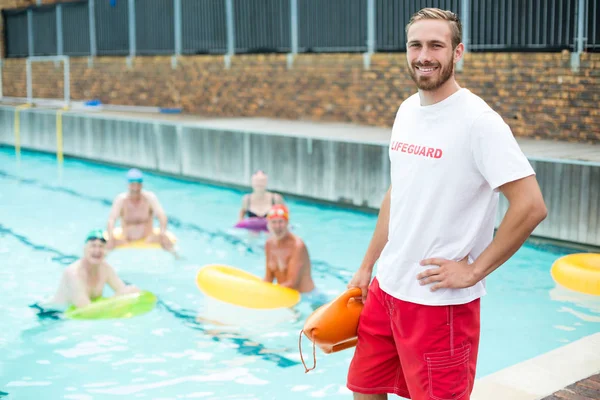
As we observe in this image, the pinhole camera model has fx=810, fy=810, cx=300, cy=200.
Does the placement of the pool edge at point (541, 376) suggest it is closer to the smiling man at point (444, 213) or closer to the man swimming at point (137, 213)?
the smiling man at point (444, 213)

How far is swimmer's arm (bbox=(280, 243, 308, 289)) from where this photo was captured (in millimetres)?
6836

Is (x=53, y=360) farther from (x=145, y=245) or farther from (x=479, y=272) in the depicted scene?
(x=479, y=272)

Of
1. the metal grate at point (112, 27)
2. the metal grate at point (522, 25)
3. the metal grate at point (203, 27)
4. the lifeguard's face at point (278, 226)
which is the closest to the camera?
the lifeguard's face at point (278, 226)

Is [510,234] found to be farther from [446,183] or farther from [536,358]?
[536,358]

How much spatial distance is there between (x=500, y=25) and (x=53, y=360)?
8579mm

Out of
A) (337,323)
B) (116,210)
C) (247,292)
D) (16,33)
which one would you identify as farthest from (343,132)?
(16,33)

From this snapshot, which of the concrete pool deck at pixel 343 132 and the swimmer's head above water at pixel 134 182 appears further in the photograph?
the concrete pool deck at pixel 343 132

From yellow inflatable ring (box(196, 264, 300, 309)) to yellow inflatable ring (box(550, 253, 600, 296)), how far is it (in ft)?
8.05

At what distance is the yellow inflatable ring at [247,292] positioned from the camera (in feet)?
21.6

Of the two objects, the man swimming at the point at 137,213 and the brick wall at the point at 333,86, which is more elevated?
the brick wall at the point at 333,86

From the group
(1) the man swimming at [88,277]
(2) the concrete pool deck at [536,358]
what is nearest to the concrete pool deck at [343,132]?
(2) the concrete pool deck at [536,358]

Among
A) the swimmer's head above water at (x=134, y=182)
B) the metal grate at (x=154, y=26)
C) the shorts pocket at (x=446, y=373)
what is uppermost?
the metal grate at (x=154, y=26)

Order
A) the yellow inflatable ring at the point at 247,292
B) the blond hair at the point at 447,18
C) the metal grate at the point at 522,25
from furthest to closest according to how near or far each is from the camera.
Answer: the metal grate at the point at 522,25
the yellow inflatable ring at the point at 247,292
the blond hair at the point at 447,18

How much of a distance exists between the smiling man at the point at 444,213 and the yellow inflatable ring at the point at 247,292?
395 cm
